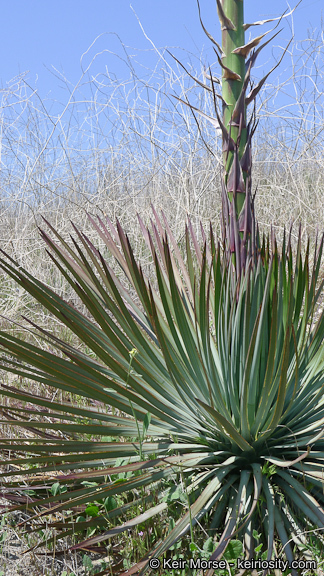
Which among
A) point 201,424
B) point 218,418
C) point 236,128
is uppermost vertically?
point 236,128

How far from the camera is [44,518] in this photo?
1693mm

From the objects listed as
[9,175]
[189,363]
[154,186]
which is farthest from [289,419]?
[9,175]

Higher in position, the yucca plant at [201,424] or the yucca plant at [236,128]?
the yucca plant at [236,128]

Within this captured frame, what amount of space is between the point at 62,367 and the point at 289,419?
75 cm

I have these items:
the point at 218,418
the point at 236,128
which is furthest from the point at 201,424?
the point at 236,128

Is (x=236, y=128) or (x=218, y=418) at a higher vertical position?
(x=236, y=128)

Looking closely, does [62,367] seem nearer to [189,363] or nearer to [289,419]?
[189,363]

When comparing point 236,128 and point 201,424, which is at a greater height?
point 236,128

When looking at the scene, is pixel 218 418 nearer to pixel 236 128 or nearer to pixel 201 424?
pixel 201 424

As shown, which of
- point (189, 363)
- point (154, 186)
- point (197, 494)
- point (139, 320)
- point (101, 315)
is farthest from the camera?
point (154, 186)

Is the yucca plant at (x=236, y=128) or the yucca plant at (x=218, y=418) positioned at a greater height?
the yucca plant at (x=236, y=128)

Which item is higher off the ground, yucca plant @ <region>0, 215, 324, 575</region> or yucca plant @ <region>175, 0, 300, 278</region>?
yucca plant @ <region>175, 0, 300, 278</region>

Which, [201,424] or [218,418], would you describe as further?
[201,424]

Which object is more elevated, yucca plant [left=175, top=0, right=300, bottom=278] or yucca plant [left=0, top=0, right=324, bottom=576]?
yucca plant [left=175, top=0, right=300, bottom=278]
